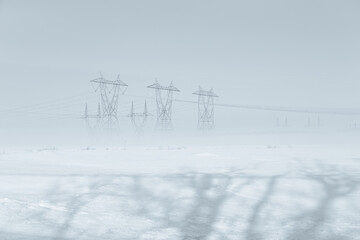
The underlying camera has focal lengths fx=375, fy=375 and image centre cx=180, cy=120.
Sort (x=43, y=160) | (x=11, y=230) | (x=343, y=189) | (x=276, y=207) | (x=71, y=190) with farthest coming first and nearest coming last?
(x=43, y=160), (x=343, y=189), (x=71, y=190), (x=276, y=207), (x=11, y=230)

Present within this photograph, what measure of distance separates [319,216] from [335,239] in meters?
0.81

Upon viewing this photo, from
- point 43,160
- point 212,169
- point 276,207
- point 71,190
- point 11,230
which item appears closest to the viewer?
point 11,230

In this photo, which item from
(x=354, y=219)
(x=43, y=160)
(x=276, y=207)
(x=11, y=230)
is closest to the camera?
(x=11, y=230)

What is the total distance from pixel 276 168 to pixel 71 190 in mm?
4281

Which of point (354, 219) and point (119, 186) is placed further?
point (119, 186)

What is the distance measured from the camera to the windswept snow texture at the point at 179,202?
Answer: 4.02m

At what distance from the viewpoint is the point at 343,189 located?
593 centimetres

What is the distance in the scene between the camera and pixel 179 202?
5133mm

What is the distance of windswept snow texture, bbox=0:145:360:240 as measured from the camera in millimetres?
4020

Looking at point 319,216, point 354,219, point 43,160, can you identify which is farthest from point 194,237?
point 43,160

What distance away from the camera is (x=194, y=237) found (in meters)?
3.88

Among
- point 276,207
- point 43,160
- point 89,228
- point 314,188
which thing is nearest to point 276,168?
point 314,188

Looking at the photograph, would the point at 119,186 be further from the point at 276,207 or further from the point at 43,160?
the point at 43,160

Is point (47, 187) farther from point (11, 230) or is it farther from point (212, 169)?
point (212, 169)
